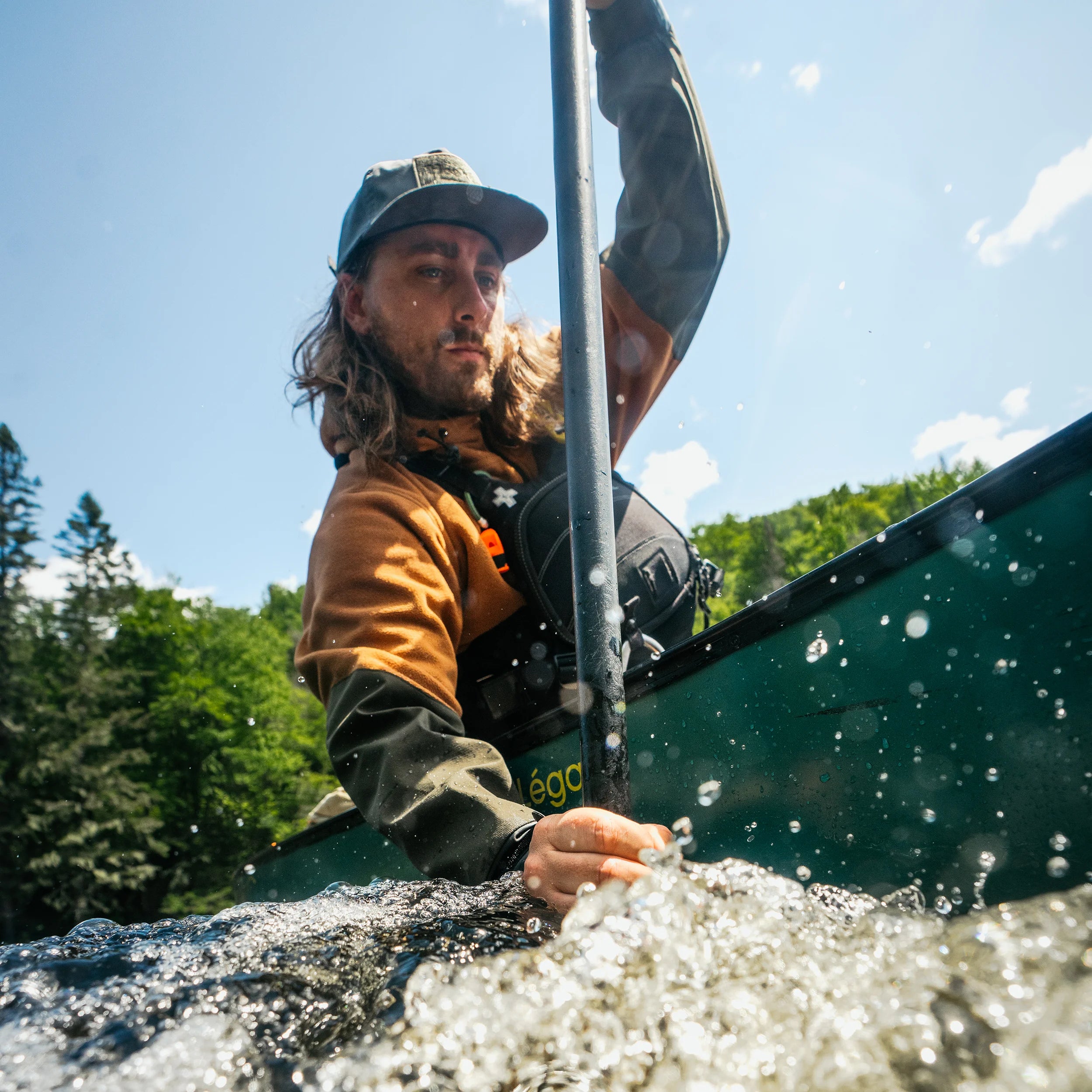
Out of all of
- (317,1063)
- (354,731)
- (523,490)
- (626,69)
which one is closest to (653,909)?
(317,1063)

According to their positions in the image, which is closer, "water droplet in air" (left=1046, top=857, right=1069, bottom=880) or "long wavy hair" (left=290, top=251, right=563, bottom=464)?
"water droplet in air" (left=1046, top=857, right=1069, bottom=880)

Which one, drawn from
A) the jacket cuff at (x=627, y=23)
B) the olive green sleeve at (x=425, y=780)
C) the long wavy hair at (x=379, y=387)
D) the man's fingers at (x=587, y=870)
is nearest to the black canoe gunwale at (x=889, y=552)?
the olive green sleeve at (x=425, y=780)

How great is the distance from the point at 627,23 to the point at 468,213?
919mm

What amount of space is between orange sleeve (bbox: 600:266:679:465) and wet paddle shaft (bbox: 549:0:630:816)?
1238 millimetres

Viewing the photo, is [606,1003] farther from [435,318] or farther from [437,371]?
[435,318]

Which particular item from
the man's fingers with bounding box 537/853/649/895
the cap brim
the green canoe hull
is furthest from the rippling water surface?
the cap brim

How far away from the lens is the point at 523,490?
2.72m

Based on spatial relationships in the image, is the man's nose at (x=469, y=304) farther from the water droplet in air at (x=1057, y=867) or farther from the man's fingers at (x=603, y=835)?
the water droplet in air at (x=1057, y=867)

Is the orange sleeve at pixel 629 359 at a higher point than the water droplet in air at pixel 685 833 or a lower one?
higher

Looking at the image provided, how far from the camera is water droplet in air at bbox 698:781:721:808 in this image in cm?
175

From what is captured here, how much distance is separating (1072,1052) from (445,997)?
690 millimetres

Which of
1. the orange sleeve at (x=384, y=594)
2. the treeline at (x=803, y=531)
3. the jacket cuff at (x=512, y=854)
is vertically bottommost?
the jacket cuff at (x=512, y=854)

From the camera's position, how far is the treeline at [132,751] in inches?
953

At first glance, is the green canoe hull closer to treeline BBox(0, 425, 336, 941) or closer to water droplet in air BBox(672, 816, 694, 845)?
water droplet in air BBox(672, 816, 694, 845)
